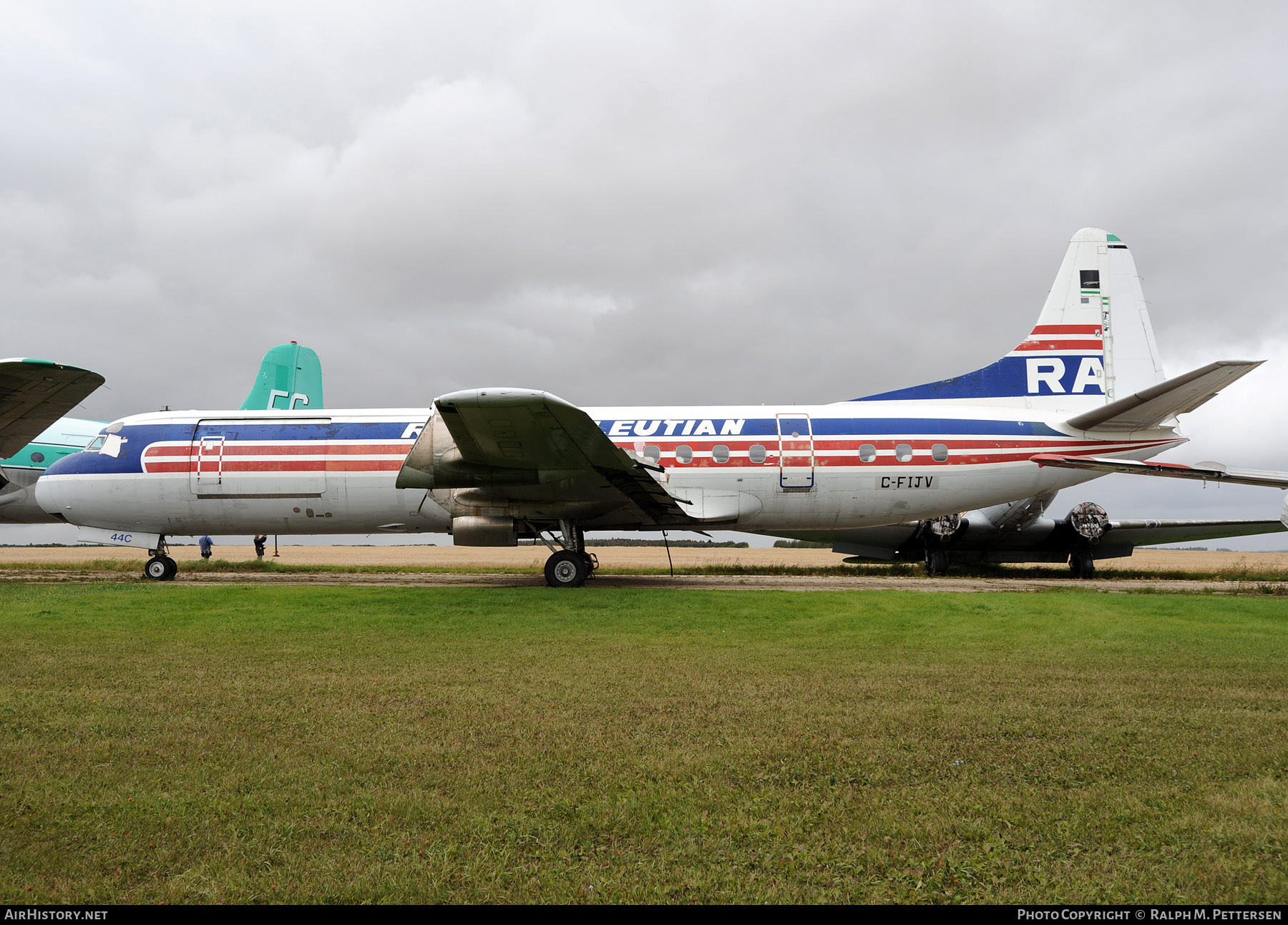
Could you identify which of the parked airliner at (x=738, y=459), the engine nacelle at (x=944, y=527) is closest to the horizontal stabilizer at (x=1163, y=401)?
the parked airliner at (x=738, y=459)

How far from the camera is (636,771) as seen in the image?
3.71 m

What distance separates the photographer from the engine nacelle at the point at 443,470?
13.4 m

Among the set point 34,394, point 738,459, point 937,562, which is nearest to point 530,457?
point 738,459

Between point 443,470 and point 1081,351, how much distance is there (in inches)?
542

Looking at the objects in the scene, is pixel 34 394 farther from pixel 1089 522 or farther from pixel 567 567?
pixel 1089 522

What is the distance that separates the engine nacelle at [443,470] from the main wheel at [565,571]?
1.86 metres

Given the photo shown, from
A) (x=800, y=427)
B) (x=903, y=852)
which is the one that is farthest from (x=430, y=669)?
(x=800, y=427)

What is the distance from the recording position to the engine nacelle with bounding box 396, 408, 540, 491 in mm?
13430

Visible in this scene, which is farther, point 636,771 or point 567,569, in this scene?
point 567,569

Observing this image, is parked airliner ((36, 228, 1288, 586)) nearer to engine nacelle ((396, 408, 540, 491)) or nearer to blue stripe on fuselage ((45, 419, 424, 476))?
blue stripe on fuselage ((45, 419, 424, 476))

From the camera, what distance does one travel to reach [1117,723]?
4582 mm

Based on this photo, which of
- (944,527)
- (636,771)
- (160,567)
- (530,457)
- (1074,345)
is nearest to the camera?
(636,771)

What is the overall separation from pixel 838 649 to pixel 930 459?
9.33 meters
